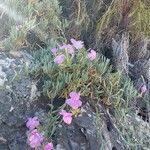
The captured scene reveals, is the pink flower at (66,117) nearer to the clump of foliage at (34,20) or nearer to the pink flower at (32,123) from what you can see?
the pink flower at (32,123)

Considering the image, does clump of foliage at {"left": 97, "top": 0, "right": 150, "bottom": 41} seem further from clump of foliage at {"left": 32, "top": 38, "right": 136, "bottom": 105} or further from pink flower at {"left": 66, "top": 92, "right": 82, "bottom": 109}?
pink flower at {"left": 66, "top": 92, "right": 82, "bottom": 109}

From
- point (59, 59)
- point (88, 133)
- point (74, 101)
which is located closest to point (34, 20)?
point (59, 59)

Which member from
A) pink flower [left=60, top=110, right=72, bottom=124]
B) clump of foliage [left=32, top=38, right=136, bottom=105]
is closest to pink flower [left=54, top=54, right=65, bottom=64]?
clump of foliage [left=32, top=38, right=136, bottom=105]

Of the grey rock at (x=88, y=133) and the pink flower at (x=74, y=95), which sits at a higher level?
the pink flower at (x=74, y=95)

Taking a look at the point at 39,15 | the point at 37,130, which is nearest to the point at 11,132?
the point at 37,130

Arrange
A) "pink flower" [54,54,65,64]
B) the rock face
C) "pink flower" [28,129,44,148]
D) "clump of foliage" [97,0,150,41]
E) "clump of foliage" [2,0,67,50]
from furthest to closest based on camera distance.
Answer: "clump of foliage" [97,0,150,41], "clump of foliage" [2,0,67,50], "pink flower" [54,54,65,64], the rock face, "pink flower" [28,129,44,148]

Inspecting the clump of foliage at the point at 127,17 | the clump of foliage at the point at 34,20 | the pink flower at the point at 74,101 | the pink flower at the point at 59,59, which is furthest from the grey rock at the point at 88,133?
the clump of foliage at the point at 127,17
